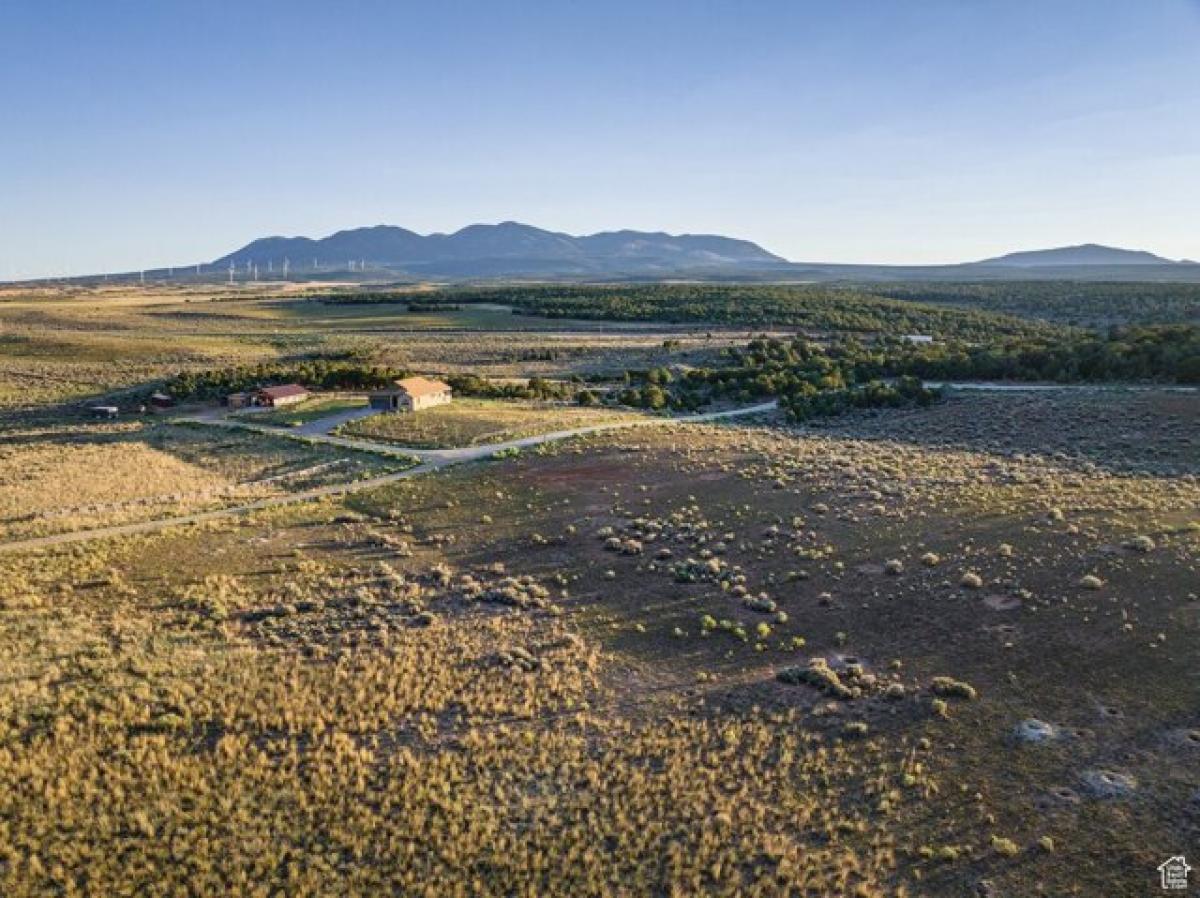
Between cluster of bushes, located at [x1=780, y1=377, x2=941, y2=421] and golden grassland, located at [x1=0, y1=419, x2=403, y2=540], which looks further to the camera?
cluster of bushes, located at [x1=780, y1=377, x2=941, y2=421]

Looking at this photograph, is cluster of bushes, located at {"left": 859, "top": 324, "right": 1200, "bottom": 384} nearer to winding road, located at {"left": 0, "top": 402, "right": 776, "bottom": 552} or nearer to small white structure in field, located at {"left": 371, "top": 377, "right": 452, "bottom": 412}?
winding road, located at {"left": 0, "top": 402, "right": 776, "bottom": 552}

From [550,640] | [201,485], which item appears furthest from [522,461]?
[550,640]

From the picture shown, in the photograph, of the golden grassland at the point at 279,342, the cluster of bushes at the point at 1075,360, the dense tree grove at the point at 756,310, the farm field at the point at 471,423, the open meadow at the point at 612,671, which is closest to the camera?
the open meadow at the point at 612,671

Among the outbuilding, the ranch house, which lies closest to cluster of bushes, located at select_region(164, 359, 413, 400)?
the ranch house

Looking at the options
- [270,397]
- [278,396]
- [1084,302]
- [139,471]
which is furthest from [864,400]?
[1084,302]

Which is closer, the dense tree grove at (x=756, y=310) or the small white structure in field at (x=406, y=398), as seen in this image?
the small white structure in field at (x=406, y=398)

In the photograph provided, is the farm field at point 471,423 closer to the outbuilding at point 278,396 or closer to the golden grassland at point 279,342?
the outbuilding at point 278,396

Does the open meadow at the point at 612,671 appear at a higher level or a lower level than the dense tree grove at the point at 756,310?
lower

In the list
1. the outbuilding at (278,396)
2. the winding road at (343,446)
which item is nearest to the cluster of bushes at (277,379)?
the outbuilding at (278,396)
